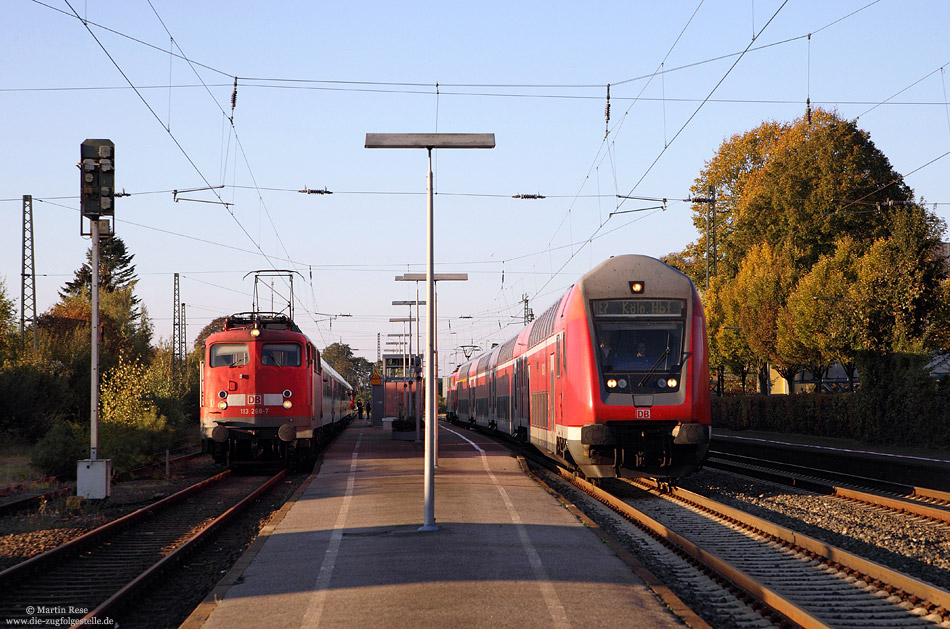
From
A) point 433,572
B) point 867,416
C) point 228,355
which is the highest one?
point 228,355

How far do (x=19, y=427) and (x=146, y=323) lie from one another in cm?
3953

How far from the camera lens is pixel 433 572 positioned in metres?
9.17

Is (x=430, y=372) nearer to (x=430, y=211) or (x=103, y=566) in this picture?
(x=430, y=211)

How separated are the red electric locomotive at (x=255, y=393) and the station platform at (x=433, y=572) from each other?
7.05m

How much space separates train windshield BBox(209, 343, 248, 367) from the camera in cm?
2259

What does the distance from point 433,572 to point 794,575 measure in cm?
392

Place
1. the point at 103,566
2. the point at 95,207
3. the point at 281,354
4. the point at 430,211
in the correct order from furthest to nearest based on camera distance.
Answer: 1. the point at 281,354
2. the point at 95,207
3. the point at 430,211
4. the point at 103,566

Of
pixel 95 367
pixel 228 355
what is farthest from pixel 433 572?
pixel 228 355

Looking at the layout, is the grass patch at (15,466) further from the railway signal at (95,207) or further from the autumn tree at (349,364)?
the autumn tree at (349,364)

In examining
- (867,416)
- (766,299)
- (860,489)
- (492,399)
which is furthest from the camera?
(766,299)

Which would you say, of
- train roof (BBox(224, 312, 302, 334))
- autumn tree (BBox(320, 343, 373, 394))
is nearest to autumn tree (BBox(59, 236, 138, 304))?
autumn tree (BBox(320, 343, 373, 394))

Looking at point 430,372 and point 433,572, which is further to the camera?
point 430,372

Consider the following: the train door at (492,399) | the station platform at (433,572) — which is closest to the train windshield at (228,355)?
the station platform at (433,572)

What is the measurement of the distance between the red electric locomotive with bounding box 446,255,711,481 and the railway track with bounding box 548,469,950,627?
1.78 metres
